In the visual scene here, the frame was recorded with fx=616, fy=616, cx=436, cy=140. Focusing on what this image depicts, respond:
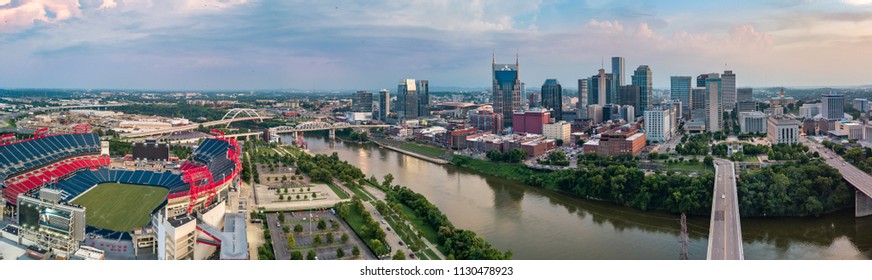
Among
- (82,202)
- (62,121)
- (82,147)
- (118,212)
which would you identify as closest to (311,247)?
(118,212)

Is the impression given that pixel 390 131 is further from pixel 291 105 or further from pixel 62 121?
pixel 291 105

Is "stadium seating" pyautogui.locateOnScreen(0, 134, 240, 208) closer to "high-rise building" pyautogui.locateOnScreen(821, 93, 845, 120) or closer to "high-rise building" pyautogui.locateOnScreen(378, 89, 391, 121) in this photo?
"high-rise building" pyautogui.locateOnScreen(821, 93, 845, 120)

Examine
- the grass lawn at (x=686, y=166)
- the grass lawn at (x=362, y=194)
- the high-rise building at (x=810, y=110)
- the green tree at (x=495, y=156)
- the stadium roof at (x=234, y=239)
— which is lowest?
the grass lawn at (x=362, y=194)

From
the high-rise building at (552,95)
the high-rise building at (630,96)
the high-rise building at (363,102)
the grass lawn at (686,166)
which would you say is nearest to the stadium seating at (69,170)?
the grass lawn at (686,166)

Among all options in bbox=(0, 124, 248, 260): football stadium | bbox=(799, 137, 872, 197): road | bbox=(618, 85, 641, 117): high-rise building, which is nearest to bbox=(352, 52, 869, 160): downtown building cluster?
bbox=(618, 85, 641, 117): high-rise building

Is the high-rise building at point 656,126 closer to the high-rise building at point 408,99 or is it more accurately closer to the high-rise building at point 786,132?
the high-rise building at point 786,132
